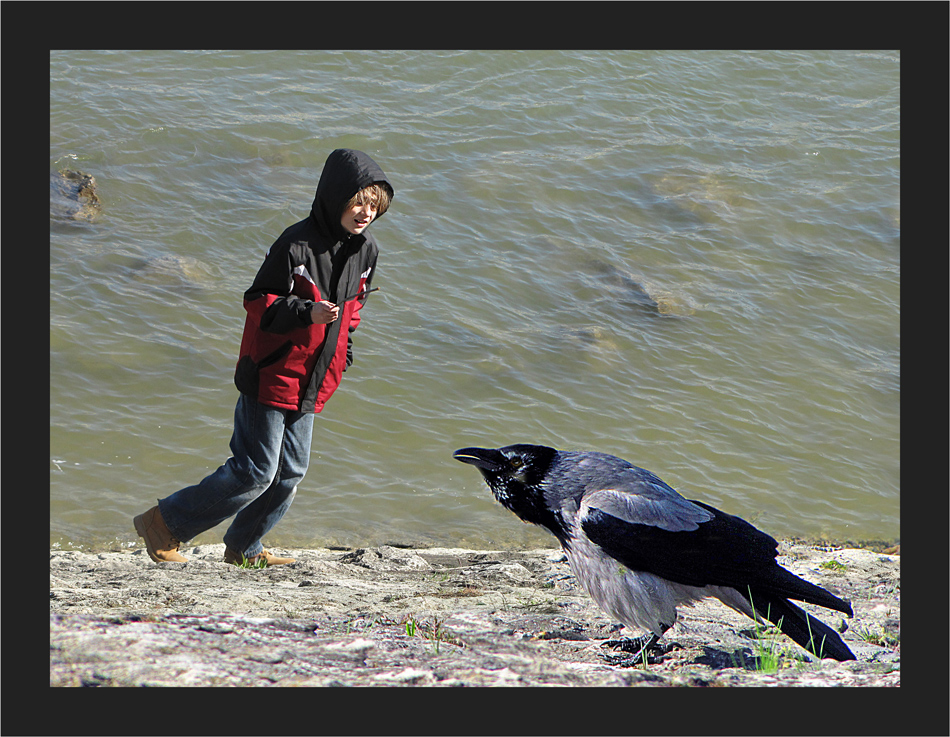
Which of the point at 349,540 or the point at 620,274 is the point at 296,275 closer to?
the point at 349,540

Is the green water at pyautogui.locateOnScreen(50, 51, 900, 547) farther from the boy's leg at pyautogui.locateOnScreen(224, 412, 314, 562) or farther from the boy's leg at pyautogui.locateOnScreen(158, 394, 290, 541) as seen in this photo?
the boy's leg at pyautogui.locateOnScreen(158, 394, 290, 541)

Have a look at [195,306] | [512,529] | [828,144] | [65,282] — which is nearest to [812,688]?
[512,529]

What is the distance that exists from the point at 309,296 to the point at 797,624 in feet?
8.42

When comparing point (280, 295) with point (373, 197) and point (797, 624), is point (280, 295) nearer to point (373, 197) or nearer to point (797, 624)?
point (373, 197)

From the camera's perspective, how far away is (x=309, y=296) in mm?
4191

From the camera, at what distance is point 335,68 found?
13352 mm

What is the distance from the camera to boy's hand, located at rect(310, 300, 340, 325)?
13.1ft

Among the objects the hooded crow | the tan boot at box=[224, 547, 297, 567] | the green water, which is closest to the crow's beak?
the hooded crow

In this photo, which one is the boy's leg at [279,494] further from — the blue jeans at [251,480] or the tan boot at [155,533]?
the tan boot at [155,533]

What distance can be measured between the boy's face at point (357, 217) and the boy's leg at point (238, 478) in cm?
98

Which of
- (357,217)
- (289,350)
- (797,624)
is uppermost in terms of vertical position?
(357,217)

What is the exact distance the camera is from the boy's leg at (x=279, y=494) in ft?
15.2

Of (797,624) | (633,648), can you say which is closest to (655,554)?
(633,648)

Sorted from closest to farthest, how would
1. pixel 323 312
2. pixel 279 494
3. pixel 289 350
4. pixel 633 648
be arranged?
A: pixel 633 648
pixel 323 312
pixel 289 350
pixel 279 494
